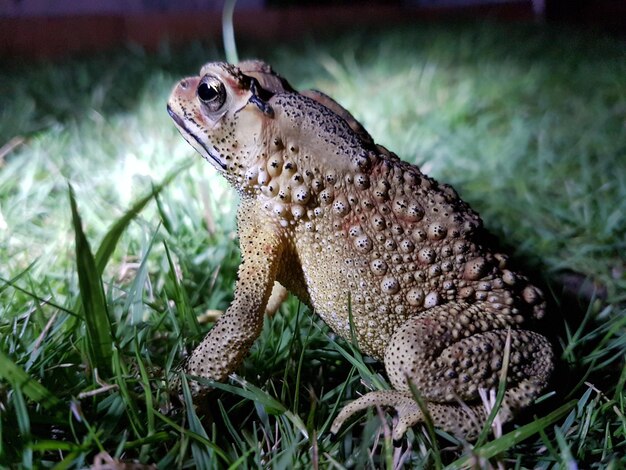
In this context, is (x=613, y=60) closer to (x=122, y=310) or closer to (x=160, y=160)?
(x=160, y=160)

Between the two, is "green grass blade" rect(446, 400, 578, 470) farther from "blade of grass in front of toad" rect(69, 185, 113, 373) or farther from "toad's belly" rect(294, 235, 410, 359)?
"blade of grass in front of toad" rect(69, 185, 113, 373)

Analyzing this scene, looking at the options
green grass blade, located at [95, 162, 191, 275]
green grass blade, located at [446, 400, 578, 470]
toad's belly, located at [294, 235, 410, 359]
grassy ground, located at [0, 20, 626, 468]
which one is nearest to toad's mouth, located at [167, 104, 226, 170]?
grassy ground, located at [0, 20, 626, 468]

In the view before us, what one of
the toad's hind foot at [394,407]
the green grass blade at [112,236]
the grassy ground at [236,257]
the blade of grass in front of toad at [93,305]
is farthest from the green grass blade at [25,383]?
the toad's hind foot at [394,407]

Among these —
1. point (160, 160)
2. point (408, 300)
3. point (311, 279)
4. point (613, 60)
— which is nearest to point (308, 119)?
point (311, 279)

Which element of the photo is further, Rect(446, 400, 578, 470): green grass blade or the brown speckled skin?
the brown speckled skin

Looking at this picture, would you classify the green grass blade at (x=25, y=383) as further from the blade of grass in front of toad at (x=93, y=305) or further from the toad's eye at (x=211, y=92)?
the toad's eye at (x=211, y=92)

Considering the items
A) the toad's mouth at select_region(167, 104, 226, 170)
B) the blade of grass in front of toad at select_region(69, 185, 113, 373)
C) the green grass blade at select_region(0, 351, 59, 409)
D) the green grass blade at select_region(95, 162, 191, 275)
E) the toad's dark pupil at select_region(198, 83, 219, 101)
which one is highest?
the toad's dark pupil at select_region(198, 83, 219, 101)
